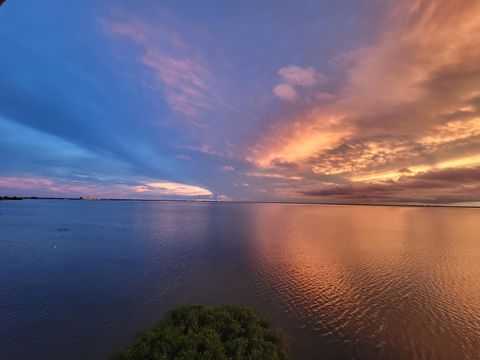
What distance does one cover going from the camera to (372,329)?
2575 centimetres

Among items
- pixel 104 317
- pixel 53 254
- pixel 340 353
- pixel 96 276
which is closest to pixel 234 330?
pixel 340 353

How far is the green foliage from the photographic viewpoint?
1334 cm

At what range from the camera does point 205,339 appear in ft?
45.6

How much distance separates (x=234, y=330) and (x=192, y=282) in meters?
24.4

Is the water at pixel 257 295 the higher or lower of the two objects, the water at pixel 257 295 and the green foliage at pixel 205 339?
the lower

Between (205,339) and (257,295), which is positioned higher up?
(205,339)

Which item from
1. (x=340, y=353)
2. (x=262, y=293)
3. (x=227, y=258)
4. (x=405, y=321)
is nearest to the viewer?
(x=340, y=353)

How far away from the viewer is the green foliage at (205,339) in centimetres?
1334

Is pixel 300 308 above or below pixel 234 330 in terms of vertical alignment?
below

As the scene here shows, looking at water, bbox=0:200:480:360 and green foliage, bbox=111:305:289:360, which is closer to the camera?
green foliage, bbox=111:305:289:360

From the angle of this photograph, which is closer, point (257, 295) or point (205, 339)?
point (205, 339)

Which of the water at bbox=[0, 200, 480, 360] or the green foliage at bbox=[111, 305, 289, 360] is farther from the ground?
the green foliage at bbox=[111, 305, 289, 360]

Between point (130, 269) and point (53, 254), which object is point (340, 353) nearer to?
point (130, 269)

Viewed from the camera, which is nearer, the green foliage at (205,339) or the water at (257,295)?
the green foliage at (205,339)
